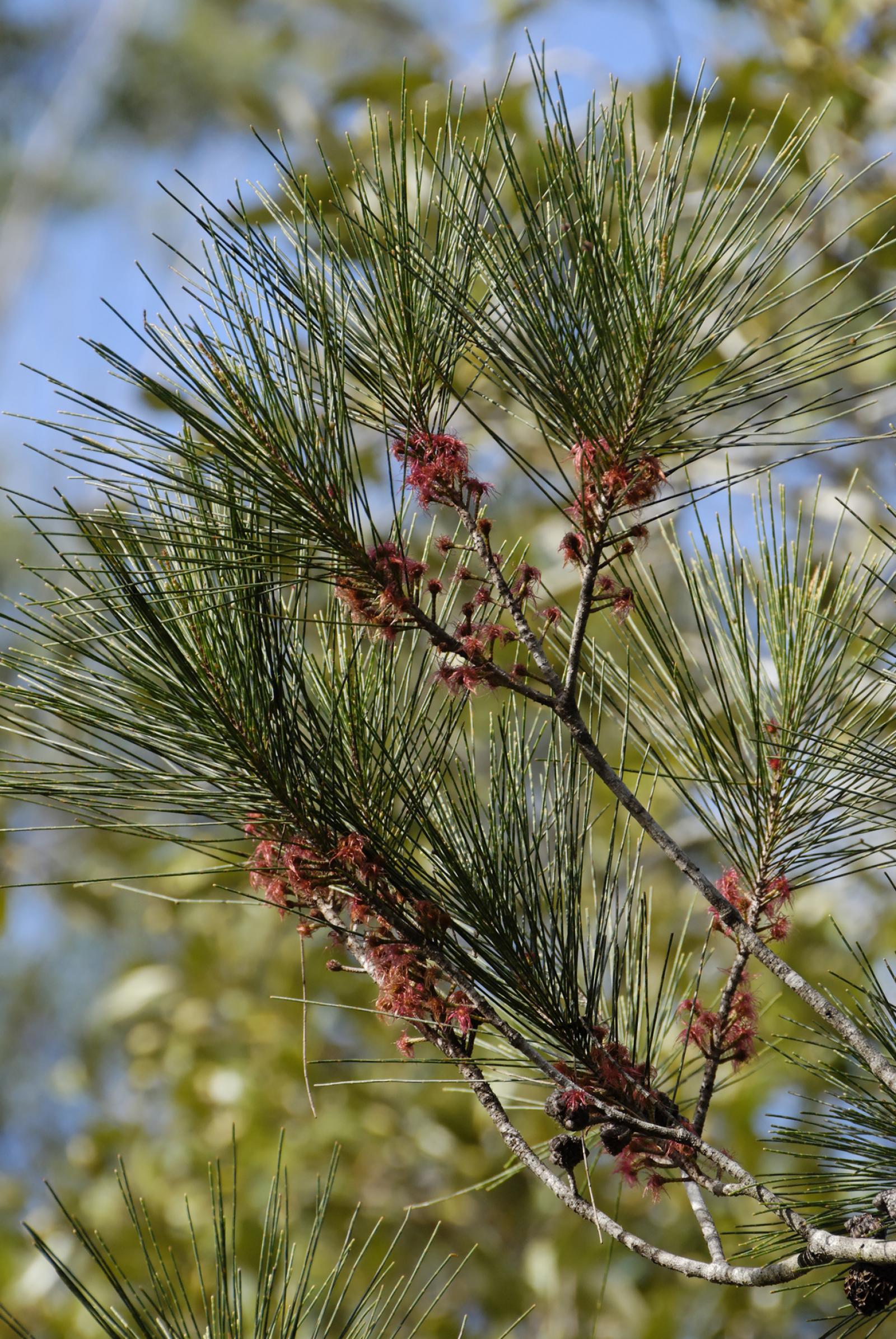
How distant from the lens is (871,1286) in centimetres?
52

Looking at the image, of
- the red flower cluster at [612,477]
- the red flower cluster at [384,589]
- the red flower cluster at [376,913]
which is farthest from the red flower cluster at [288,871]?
the red flower cluster at [612,477]

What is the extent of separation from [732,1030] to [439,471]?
0.34 m

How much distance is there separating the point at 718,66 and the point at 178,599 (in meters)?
1.90

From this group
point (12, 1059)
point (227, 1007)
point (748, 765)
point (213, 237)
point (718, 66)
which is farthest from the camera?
point (12, 1059)

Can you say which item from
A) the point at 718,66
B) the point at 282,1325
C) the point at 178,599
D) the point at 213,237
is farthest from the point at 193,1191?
the point at 718,66

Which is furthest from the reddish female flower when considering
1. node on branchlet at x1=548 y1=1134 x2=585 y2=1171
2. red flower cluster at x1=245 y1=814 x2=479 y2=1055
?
node on branchlet at x1=548 y1=1134 x2=585 y2=1171

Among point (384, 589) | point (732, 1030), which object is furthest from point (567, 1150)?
point (384, 589)

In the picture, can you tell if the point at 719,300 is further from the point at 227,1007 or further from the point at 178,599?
the point at 227,1007

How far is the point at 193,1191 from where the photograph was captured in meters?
2.23

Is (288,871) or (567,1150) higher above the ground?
(288,871)

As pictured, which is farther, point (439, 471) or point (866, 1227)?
point (439, 471)

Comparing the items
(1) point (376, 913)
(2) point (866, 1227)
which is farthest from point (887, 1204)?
(1) point (376, 913)

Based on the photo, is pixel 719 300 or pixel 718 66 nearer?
pixel 719 300

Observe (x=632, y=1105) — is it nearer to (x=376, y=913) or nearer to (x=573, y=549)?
(x=376, y=913)
